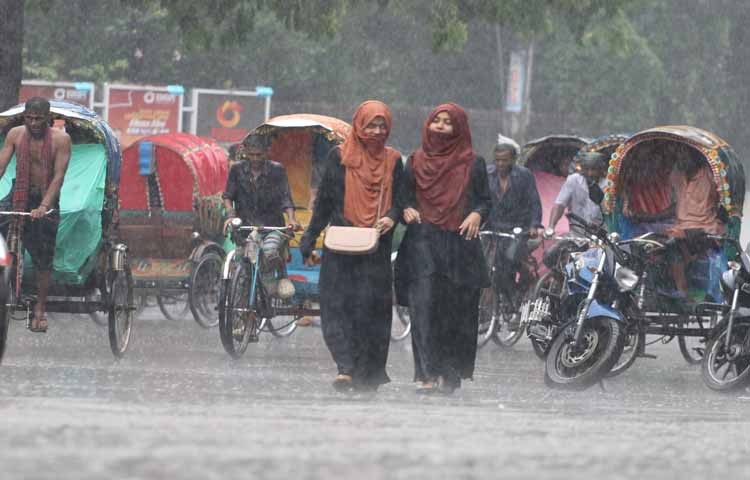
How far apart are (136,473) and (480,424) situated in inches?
106

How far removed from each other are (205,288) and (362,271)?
6.21 meters

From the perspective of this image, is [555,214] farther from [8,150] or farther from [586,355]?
[8,150]

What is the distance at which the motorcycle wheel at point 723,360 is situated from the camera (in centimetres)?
1232

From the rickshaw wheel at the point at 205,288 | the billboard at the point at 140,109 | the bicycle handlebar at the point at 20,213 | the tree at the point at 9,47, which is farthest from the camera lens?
the billboard at the point at 140,109

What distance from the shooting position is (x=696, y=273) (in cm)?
1395

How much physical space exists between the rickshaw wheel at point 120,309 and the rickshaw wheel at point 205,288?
2.92m

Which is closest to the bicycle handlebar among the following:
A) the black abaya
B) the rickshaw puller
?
the rickshaw puller

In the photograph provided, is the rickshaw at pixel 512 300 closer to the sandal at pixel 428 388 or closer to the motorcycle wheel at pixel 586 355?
the motorcycle wheel at pixel 586 355

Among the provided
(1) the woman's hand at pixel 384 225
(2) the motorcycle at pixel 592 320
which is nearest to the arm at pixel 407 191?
(1) the woman's hand at pixel 384 225

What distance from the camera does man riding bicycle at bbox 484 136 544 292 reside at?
53.1 feet

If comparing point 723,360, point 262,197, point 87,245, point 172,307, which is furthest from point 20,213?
point 172,307

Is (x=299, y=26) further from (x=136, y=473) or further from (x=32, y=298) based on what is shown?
(x=136, y=473)

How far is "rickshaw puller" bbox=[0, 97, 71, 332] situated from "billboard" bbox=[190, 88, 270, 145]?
1881 centimetres

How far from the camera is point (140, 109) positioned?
3247 cm
